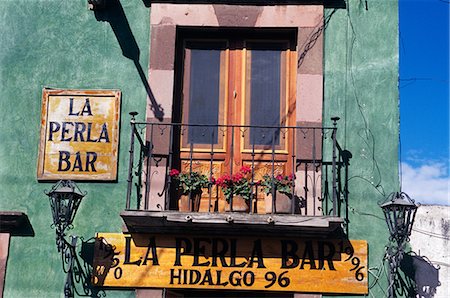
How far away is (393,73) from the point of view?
1041 centimetres

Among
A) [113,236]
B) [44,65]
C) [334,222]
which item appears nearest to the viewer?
[334,222]

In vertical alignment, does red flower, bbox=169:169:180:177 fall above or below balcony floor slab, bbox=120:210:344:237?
above

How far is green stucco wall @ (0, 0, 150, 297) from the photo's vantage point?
32.9ft

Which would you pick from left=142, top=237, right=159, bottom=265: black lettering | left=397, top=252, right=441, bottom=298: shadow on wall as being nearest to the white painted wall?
left=397, top=252, right=441, bottom=298: shadow on wall

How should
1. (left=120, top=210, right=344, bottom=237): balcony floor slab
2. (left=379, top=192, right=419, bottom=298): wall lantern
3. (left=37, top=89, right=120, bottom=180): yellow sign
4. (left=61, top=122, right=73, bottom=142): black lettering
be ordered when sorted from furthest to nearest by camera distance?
(left=61, top=122, right=73, bottom=142): black lettering < (left=37, top=89, right=120, bottom=180): yellow sign < (left=120, top=210, right=344, bottom=237): balcony floor slab < (left=379, top=192, right=419, bottom=298): wall lantern

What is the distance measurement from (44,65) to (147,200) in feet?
7.28

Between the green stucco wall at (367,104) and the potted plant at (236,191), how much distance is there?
48.8 inches

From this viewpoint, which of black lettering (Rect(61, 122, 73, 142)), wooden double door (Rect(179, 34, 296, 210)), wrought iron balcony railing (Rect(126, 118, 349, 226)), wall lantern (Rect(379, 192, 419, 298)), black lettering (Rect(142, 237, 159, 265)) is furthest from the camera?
wooden double door (Rect(179, 34, 296, 210))

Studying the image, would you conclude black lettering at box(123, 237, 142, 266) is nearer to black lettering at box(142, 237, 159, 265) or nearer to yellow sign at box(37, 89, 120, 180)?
black lettering at box(142, 237, 159, 265)

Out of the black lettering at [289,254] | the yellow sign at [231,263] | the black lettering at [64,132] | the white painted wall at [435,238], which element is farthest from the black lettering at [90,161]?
the white painted wall at [435,238]

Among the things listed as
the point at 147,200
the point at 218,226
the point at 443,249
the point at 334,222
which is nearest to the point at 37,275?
the point at 147,200

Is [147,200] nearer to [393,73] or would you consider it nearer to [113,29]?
[113,29]

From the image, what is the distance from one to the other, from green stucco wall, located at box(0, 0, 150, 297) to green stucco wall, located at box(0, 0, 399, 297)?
0.04ft

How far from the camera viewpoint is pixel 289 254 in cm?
992
